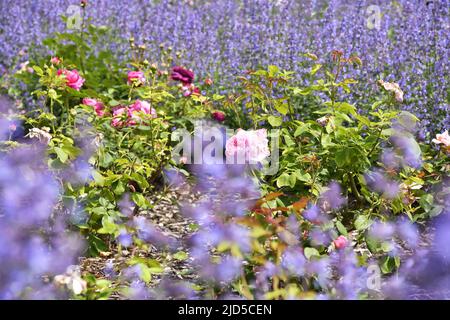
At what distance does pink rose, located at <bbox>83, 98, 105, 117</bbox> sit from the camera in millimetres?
3236

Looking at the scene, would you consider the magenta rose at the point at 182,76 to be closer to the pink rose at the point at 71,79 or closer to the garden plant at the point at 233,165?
the garden plant at the point at 233,165

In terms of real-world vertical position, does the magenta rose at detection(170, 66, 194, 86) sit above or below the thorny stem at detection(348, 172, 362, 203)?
above

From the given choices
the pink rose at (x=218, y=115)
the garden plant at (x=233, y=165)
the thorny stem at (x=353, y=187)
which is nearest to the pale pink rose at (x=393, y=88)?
the garden plant at (x=233, y=165)

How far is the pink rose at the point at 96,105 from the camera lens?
324 centimetres

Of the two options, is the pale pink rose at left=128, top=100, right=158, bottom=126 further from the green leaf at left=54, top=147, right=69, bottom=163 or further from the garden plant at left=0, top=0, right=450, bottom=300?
the green leaf at left=54, top=147, right=69, bottom=163

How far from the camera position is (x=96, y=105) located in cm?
328

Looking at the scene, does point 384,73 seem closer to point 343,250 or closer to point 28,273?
point 343,250

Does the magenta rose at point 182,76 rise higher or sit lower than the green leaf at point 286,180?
higher

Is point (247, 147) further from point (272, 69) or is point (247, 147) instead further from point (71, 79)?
point (71, 79)

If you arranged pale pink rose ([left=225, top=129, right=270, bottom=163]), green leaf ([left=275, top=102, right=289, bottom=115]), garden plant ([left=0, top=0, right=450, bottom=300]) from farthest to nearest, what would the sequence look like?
green leaf ([left=275, top=102, right=289, bottom=115]) < pale pink rose ([left=225, top=129, right=270, bottom=163]) < garden plant ([left=0, top=0, right=450, bottom=300])

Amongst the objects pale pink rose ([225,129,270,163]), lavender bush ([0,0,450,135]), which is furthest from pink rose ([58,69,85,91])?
pale pink rose ([225,129,270,163])

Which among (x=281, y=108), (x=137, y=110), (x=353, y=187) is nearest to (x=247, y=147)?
(x=281, y=108)

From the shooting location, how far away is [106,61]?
13.5 feet
